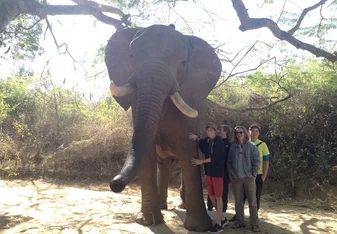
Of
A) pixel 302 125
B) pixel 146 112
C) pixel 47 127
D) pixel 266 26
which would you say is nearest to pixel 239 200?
pixel 146 112

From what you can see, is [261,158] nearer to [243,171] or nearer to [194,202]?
[243,171]

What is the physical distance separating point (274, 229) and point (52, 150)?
9690 mm

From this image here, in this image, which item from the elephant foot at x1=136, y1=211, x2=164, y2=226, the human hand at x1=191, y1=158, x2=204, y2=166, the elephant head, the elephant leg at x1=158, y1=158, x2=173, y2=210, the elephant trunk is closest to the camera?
the elephant trunk

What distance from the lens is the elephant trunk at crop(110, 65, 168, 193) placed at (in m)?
4.48

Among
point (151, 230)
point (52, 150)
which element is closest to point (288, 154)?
point (151, 230)

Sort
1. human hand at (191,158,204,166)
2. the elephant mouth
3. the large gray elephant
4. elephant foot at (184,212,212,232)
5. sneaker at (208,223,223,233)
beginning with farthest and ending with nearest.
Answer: human hand at (191,158,204,166) → elephant foot at (184,212,212,232) → sneaker at (208,223,223,233) → the elephant mouth → the large gray elephant

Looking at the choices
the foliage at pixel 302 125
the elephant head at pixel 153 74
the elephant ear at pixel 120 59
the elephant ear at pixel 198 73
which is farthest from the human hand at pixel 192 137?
the foliage at pixel 302 125

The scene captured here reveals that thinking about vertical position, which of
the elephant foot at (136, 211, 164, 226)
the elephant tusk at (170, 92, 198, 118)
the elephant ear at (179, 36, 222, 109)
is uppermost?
the elephant ear at (179, 36, 222, 109)

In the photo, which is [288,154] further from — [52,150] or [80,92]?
[80,92]

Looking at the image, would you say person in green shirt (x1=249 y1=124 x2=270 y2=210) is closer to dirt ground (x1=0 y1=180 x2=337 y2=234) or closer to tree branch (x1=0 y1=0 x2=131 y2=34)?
dirt ground (x1=0 y1=180 x2=337 y2=234)

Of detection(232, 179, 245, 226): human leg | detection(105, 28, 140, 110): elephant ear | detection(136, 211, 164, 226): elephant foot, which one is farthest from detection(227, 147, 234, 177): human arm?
detection(105, 28, 140, 110): elephant ear

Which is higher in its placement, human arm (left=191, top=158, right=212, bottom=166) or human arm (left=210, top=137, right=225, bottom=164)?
human arm (left=210, top=137, right=225, bottom=164)

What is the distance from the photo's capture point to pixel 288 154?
10109 mm

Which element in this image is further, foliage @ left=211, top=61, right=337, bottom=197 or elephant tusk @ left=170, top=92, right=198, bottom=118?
foliage @ left=211, top=61, right=337, bottom=197
